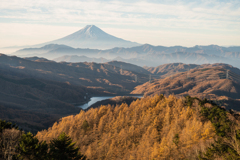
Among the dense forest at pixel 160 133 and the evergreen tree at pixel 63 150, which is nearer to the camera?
the evergreen tree at pixel 63 150

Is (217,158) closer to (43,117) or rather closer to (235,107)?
(43,117)

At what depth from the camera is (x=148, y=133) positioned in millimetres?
57344

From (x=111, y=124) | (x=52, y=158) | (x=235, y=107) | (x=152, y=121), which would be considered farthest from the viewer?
(x=235, y=107)

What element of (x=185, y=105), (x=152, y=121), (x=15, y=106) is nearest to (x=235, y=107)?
(x=185, y=105)

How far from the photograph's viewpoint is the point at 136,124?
66.3m

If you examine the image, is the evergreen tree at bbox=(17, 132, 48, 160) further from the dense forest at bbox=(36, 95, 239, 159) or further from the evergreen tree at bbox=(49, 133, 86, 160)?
the dense forest at bbox=(36, 95, 239, 159)

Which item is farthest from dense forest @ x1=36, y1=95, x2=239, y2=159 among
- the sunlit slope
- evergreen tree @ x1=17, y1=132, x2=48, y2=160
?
evergreen tree @ x1=17, y1=132, x2=48, y2=160

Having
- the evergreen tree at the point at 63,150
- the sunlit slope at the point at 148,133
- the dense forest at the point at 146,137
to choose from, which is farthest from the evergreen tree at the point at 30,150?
the sunlit slope at the point at 148,133

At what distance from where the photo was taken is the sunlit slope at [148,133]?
45500mm

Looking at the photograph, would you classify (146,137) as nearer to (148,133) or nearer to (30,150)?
(148,133)

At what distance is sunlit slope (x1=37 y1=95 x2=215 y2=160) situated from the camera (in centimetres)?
4550

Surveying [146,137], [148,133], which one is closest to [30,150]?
[146,137]

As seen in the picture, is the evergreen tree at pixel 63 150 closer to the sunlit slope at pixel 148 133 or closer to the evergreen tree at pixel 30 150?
the evergreen tree at pixel 30 150

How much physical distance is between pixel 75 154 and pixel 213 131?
98.9ft
